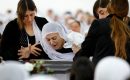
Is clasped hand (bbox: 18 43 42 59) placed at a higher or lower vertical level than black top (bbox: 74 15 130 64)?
lower

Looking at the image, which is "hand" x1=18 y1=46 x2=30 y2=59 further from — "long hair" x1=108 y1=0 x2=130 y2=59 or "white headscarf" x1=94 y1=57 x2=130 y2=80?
"white headscarf" x1=94 y1=57 x2=130 y2=80

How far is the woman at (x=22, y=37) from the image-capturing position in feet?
15.8

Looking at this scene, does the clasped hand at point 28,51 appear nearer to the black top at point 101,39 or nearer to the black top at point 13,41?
the black top at point 13,41

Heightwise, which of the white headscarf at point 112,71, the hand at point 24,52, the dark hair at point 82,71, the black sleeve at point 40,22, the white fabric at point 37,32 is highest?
the white headscarf at point 112,71

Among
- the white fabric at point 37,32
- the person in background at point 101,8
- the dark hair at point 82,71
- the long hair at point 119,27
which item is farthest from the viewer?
the white fabric at point 37,32

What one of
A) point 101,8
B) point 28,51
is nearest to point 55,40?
point 28,51

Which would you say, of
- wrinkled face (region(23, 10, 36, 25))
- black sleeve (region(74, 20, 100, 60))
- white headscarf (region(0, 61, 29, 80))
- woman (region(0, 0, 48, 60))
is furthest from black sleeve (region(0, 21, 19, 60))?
white headscarf (region(0, 61, 29, 80))

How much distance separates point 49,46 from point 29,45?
0.22 meters

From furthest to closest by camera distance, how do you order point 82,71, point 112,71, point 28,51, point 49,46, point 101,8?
point 49,46 < point 28,51 < point 101,8 < point 82,71 < point 112,71

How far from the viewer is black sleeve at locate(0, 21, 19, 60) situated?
488 centimetres

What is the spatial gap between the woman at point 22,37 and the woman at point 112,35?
1211 millimetres

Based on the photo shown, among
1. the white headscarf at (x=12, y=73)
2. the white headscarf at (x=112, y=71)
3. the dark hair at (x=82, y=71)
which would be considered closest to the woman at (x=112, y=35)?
the dark hair at (x=82, y=71)

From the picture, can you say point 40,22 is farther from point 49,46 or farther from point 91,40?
point 91,40

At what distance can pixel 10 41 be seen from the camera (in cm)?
491
